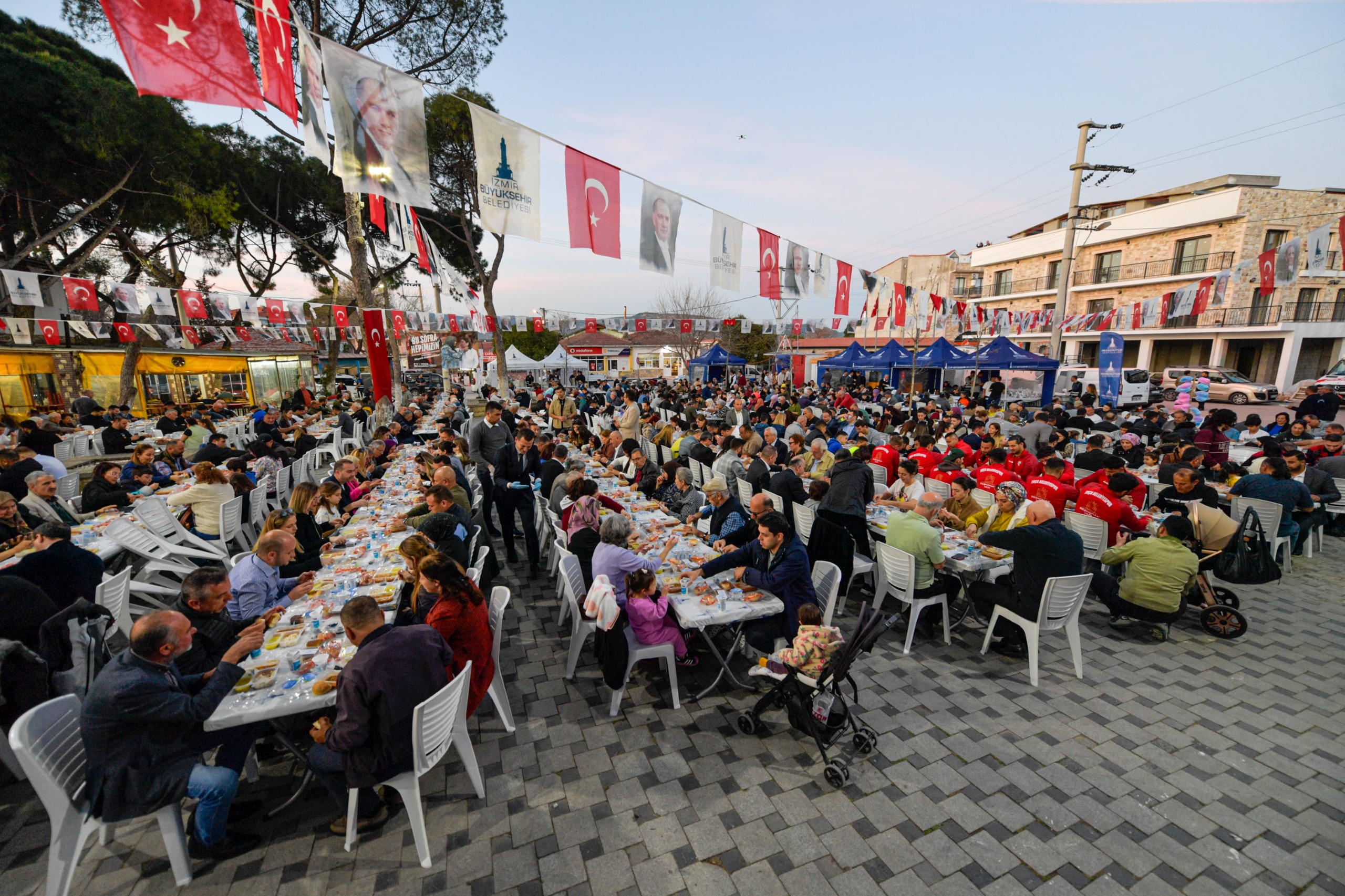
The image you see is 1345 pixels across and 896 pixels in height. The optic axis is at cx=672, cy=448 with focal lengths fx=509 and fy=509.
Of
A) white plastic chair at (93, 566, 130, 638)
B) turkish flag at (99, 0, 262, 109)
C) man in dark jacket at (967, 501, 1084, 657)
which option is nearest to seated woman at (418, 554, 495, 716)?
white plastic chair at (93, 566, 130, 638)

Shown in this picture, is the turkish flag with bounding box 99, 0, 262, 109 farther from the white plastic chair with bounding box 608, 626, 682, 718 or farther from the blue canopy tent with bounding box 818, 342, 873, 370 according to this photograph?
the blue canopy tent with bounding box 818, 342, 873, 370

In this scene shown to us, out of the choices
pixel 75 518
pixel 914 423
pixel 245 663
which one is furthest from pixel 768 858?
pixel 914 423

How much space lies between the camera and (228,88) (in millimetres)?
4078

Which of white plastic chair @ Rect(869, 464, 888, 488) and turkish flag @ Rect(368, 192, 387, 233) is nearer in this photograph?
white plastic chair @ Rect(869, 464, 888, 488)

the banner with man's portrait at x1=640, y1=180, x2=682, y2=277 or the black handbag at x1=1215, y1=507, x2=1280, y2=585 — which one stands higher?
the banner with man's portrait at x1=640, y1=180, x2=682, y2=277

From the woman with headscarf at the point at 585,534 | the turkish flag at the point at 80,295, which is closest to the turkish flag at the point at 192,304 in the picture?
the turkish flag at the point at 80,295

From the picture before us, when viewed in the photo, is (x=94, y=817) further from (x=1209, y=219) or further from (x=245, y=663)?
(x=1209, y=219)

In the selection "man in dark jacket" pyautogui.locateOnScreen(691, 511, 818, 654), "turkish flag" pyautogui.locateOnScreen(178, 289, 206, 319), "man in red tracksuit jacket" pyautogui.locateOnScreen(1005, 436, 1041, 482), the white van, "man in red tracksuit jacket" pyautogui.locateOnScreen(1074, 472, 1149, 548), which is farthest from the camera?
the white van

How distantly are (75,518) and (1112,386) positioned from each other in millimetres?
24621

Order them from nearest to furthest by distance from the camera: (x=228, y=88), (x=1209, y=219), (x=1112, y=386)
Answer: (x=228, y=88) → (x=1112, y=386) → (x=1209, y=219)

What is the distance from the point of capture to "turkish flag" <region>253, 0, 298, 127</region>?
4.47m

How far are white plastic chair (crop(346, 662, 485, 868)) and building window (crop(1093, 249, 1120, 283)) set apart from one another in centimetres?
3781

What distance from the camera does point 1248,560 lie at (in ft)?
17.3

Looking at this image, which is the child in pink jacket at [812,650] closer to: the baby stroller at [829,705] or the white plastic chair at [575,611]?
the baby stroller at [829,705]
